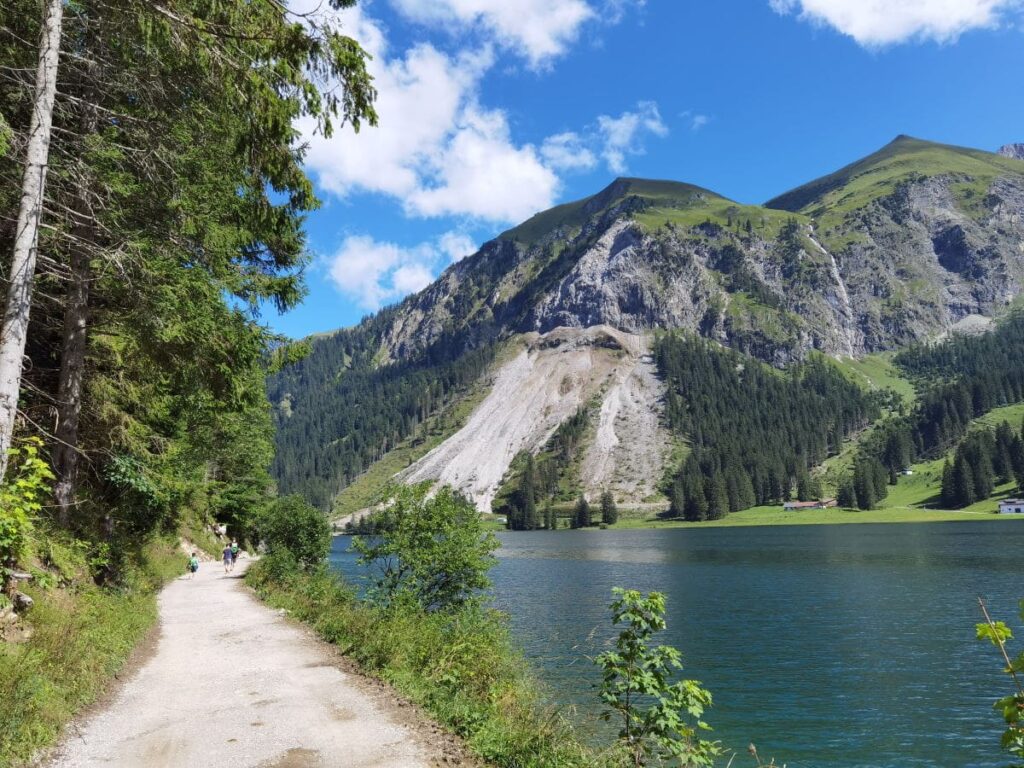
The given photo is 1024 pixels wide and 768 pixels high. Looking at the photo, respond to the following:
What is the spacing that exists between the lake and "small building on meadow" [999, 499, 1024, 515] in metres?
94.6

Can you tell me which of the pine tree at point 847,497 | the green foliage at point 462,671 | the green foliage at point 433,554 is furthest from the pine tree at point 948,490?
the green foliage at point 462,671

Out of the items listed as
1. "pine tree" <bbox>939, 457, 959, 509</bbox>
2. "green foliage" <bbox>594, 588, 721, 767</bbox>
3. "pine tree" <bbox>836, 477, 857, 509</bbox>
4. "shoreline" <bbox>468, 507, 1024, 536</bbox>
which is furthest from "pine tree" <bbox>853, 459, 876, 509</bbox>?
"green foliage" <bbox>594, 588, 721, 767</bbox>

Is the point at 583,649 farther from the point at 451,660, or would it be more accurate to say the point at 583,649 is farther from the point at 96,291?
the point at 96,291

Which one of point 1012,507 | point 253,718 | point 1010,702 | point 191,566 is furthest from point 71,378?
point 1012,507

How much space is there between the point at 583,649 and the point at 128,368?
2544 cm

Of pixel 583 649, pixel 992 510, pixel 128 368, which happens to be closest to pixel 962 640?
pixel 583 649

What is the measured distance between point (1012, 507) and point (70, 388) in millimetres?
190687

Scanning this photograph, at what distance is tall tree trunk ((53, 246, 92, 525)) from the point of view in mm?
16047

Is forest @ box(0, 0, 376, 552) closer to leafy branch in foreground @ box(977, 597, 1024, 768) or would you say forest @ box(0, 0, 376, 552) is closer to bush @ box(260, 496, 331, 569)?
leafy branch in foreground @ box(977, 597, 1024, 768)

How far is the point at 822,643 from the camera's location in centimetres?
3428

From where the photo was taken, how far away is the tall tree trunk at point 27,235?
33.7 ft

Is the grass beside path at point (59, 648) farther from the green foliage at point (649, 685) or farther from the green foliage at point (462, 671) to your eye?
the green foliage at point (649, 685)

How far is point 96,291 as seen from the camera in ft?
58.5

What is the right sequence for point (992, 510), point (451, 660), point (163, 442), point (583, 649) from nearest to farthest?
point (451, 660)
point (163, 442)
point (583, 649)
point (992, 510)
